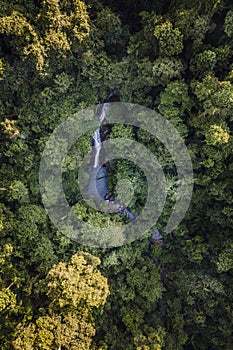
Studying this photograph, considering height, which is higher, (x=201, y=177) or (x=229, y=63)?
(x=229, y=63)

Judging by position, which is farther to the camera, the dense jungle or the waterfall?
the waterfall

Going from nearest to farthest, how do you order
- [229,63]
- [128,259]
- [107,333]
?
1. [229,63]
2. [107,333]
3. [128,259]

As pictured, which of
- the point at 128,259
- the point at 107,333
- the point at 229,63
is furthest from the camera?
the point at 128,259

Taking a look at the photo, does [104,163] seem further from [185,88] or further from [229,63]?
[229,63]

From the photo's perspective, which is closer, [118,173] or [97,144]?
[118,173]

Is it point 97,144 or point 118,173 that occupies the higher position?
point 97,144

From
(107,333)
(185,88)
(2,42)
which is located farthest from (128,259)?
(2,42)

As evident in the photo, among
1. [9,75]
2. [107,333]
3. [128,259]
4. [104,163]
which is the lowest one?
[107,333]

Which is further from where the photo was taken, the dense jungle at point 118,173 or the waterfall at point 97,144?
the waterfall at point 97,144
